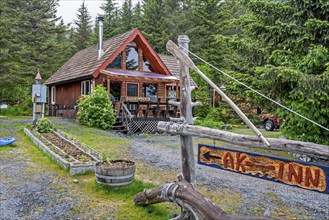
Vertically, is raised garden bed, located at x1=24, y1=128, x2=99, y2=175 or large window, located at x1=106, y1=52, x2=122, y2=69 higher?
large window, located at x1=106, y1=52, x2=122, y2=69

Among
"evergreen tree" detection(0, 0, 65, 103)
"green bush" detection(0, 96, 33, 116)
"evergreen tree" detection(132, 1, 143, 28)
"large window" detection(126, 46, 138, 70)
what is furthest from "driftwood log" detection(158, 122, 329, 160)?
"evergreen tree" detection(132, 1, 143, 28)

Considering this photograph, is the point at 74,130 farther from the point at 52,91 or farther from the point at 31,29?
the point at 31,29

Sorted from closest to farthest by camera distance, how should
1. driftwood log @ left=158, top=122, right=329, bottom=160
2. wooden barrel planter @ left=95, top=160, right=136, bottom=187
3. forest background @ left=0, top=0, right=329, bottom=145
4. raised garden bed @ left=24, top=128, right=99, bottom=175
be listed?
driftwood log @ left=158, top=122, right=329, bottom=160 → wooden barrel planter @ left=95, top=160, right=136, bottom=187 → raised garden bed @ left=24, top=128, right=99, bottom=175 → forest background @ left=0, top=0, right=329, bottom=145

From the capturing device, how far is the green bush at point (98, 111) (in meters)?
13.5

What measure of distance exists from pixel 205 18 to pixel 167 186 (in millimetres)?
25006

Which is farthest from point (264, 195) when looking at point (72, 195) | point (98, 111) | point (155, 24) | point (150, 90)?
point (155, 24)

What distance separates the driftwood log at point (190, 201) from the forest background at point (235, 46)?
462 cm

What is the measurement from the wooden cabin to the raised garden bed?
455 centimetres

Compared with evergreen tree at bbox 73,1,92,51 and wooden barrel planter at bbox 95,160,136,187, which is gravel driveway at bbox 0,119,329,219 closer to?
wooden barrel planter at bbox 95,160,136,187

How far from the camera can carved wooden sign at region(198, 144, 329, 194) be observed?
8.89 feet

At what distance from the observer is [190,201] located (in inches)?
134

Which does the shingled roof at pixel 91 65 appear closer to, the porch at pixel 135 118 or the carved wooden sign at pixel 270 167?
the porch at pixel 135 118

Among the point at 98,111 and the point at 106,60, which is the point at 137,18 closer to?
the point at 106,60

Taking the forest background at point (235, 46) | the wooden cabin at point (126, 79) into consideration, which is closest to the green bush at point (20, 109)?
the forest background at point (235, 46)
